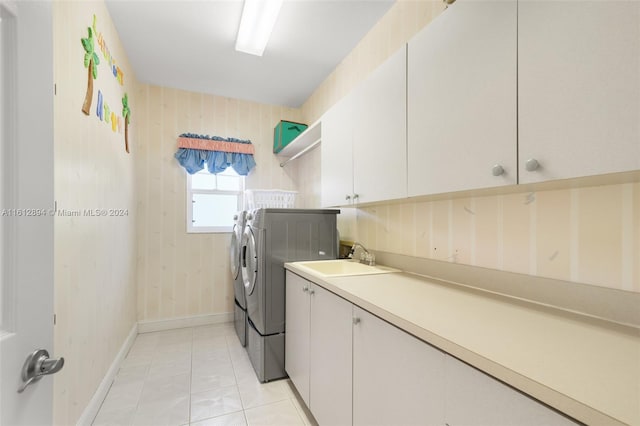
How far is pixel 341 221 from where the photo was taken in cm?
267

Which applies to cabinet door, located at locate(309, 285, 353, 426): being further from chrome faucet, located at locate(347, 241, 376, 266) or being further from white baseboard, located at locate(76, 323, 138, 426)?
white baseboard, located at locate(76, 323, 138, 426)

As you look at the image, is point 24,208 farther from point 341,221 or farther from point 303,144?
point 303,144

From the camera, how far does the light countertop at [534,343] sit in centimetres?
51

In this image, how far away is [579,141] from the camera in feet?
2.40

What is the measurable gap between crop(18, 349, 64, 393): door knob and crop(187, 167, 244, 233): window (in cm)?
286

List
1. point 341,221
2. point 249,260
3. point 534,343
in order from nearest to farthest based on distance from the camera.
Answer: point 534,343 < point 249,260 < point 341,221

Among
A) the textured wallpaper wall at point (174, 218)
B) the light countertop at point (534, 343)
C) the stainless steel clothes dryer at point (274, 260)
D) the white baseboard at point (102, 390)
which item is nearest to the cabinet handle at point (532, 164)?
the light countertop at point (534, 343)

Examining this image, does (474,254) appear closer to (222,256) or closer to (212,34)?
(212,34)

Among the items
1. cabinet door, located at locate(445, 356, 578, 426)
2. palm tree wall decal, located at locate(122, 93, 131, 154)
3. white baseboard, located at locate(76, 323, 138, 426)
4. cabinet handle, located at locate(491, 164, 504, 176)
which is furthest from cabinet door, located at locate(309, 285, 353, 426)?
palm tree wall decal, located at locate(122, 93, 131, 154)

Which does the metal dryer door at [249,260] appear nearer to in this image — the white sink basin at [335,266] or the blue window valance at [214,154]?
the white sink basin at [335,266]

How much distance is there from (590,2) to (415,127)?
65cm

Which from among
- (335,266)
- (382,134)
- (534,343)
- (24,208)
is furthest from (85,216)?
(534,343)

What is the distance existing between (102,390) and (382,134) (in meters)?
2.47

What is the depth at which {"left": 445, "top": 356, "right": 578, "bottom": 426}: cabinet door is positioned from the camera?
1.83ft
